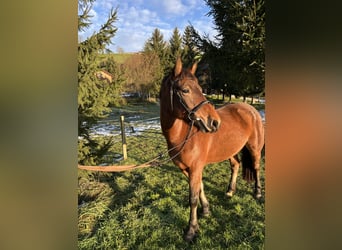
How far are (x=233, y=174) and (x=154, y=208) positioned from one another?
0.46 m

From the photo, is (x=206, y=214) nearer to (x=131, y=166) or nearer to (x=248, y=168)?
(x=248, y=168)

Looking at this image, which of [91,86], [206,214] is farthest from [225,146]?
[91,86]

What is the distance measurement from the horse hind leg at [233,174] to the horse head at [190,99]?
27 centimetres

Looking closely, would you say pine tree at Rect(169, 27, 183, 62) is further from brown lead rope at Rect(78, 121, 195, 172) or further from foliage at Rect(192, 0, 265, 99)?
brown lead rope at Rect(78, 121, 195, 172)

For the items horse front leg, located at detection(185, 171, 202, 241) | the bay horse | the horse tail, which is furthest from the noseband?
the horse tail

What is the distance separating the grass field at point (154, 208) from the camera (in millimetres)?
1190

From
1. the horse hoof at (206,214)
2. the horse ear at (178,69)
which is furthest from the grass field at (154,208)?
the horse ear at (178,69)

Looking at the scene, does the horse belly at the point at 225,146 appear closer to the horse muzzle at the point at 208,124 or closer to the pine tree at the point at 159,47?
the horse muzzle at the point at 208,124

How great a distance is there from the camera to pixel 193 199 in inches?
46.3

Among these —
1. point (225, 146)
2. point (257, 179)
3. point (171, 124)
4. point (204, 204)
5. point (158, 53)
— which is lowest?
point (204, 204)

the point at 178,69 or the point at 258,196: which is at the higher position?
the point at 178,69

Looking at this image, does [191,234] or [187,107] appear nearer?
[187,107]
